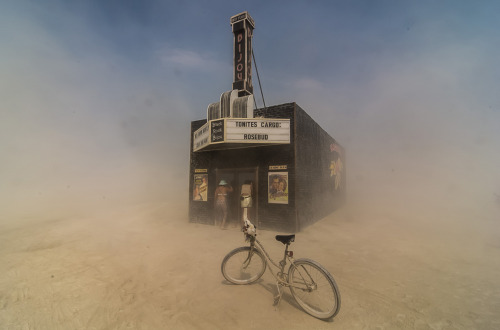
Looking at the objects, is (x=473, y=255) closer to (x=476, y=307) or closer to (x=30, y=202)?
(x=476, y=307)

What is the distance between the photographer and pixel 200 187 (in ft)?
39.8

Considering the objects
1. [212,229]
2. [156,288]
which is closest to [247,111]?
[212,229]

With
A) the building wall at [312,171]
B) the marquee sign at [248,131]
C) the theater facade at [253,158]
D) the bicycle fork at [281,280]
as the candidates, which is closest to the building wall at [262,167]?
the theater facade at [253,158]

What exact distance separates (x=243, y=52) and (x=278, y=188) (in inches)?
305

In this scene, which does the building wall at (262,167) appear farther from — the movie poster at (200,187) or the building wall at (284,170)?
the movie poster at (200,187)

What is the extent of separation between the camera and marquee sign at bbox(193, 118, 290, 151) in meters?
9.33

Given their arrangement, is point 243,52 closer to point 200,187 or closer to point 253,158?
point 253,158

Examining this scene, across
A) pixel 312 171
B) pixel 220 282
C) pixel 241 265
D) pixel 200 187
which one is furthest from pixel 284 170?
pixel 220 282

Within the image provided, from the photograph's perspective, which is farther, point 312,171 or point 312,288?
point 312,171

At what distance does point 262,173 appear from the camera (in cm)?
1048

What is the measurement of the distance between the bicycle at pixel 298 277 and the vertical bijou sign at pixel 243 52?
913 cm

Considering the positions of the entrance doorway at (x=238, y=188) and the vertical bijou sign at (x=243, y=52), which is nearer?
the entrance doorway at (x=238, y=188)

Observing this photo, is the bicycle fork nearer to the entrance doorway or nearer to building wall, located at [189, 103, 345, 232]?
building wall, located at [189, 103, 345, 232]

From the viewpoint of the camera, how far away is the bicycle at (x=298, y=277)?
3553 millimetres
